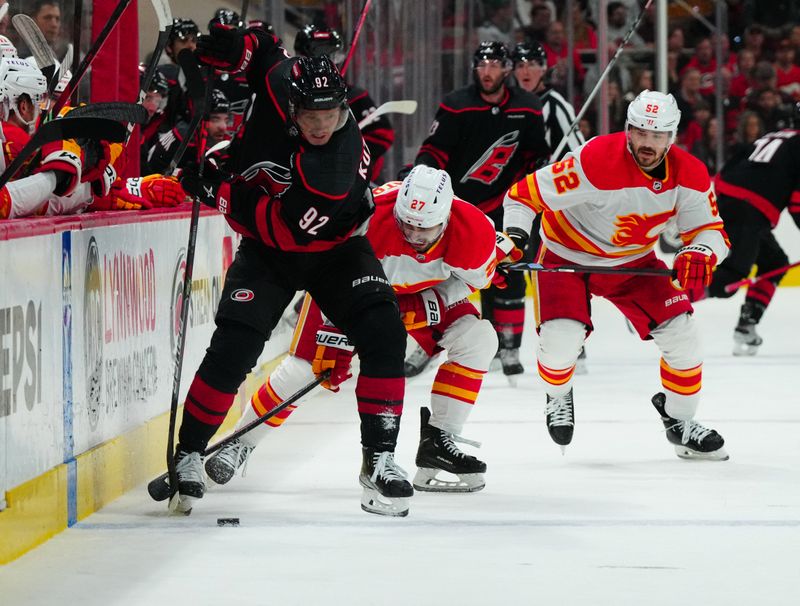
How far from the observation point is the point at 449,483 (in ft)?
12.6

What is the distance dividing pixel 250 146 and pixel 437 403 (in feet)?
2.80

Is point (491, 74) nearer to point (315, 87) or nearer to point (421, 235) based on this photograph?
point (421, 235)

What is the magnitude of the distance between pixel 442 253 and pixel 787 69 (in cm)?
752

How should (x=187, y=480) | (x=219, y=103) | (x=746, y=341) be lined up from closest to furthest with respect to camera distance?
(x=187, y=480) < (x=219, y=103) < (x=746, y=341)

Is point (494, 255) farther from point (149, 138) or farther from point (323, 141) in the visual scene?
point (149, 138)

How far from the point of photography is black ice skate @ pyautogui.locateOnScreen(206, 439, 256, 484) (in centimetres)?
373

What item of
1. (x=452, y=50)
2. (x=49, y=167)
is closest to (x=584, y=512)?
(x=49, y=167)

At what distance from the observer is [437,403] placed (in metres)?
3.94

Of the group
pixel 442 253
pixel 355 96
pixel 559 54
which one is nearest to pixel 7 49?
pixel 442 253

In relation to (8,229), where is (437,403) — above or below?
below

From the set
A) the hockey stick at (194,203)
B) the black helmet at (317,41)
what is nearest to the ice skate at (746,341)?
the black helmet at (317,41)

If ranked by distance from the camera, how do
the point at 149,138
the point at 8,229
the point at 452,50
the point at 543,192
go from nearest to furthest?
the point at 8,229
the point at 543,192
the point at 149,138
the point at 452,50

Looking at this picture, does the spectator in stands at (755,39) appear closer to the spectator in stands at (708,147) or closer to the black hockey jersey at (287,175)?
the spectator in stands at (708,147)

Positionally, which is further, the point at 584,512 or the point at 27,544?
the point at 584,512
